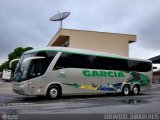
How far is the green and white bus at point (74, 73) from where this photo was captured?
1912 centimetres

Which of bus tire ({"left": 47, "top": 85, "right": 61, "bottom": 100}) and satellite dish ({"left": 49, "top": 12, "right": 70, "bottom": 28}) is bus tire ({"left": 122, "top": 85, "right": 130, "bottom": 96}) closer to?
bus tire ({"left": 47, "top": 85, "right": 61, "bottom": 100})

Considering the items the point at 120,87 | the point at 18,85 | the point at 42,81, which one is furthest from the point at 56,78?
the point at 120,87

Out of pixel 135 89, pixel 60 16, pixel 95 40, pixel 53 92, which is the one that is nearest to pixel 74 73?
pixel 53 92

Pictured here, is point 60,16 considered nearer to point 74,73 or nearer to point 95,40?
point 95,40

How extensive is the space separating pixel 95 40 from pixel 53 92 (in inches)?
1338

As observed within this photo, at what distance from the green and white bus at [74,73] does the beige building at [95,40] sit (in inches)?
961

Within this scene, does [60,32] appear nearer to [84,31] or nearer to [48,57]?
[84,31]

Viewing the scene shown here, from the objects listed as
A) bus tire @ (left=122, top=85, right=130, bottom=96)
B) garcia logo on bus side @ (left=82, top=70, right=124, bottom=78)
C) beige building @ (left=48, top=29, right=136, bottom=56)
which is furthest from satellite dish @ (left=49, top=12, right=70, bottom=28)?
garcia logo on bus side @ (left=82, top=70, right=124, bottom=78)

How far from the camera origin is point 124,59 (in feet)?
83.4

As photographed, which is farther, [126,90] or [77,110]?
[126,90]

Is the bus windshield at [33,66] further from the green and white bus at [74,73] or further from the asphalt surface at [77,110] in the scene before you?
the asphalt surface at [77,110]

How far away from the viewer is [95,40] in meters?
53.2

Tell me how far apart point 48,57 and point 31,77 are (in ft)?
5.32

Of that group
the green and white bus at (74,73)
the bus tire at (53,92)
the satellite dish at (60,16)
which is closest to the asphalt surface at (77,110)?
the green and white bus at (74,73)
